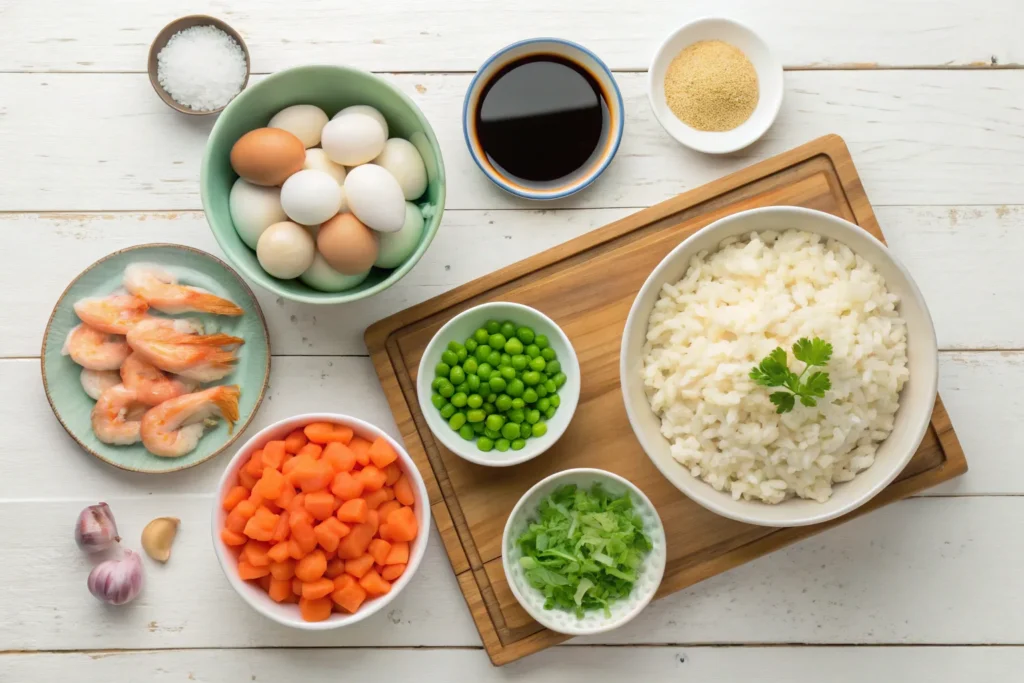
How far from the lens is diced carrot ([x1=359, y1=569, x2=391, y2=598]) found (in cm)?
165

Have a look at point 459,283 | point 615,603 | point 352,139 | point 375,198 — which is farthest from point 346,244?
point 615,603

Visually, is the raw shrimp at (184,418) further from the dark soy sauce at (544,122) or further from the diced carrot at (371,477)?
the dark soy sauce at (544,122)

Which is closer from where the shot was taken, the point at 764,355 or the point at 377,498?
the point at 764,355

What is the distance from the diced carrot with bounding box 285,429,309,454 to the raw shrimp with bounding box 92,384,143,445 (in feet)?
1.17

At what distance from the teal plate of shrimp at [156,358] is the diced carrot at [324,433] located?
0.60 feet

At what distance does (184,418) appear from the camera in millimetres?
1748

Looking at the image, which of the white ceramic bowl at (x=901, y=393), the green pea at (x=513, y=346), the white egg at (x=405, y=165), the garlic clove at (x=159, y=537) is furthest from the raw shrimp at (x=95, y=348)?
the white ceramic bowl at (x=901, y=393)

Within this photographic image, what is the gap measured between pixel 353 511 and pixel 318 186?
0.65 m

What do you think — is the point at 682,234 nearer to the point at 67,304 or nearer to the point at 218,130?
the point at 218,130

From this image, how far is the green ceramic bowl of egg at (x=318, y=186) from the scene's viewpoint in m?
1.56

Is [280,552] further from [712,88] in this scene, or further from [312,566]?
[712,88]

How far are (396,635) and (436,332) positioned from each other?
722 millimetres

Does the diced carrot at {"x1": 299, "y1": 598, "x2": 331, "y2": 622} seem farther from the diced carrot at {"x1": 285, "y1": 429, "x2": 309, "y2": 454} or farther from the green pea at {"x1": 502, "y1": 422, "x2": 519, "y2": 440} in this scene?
the green pea at {"x1": 502, "y1": 422, "x2": 519, "y2": 440}

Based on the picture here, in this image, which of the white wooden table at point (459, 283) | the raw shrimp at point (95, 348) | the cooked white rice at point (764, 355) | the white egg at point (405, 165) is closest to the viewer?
the cooked white rice at point (764, 355)
